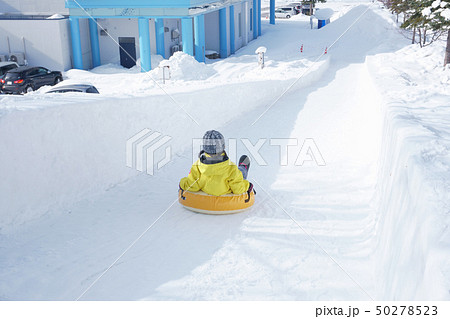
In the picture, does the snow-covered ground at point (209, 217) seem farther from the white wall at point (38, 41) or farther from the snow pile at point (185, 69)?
the white wall at point (38, 41)

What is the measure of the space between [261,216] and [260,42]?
29.7m

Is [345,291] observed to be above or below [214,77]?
above

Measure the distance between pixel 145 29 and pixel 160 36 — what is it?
1986 millimetres

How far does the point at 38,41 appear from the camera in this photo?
26.1 meters

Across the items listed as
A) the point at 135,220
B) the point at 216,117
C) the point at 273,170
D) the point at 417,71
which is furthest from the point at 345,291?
the point at 417,71

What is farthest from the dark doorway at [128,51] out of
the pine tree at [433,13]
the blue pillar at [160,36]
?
the pine tree at [433,13]

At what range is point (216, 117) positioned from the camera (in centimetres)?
1311

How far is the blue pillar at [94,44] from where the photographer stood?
27859 mm

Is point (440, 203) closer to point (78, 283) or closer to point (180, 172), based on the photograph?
point (78, 283)

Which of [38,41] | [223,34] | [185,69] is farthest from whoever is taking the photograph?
[223,34]

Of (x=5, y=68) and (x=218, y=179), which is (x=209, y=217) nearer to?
(x=218, y=179)

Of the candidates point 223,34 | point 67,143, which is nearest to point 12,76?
point 67,143

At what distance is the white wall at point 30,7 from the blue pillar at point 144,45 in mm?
6572
